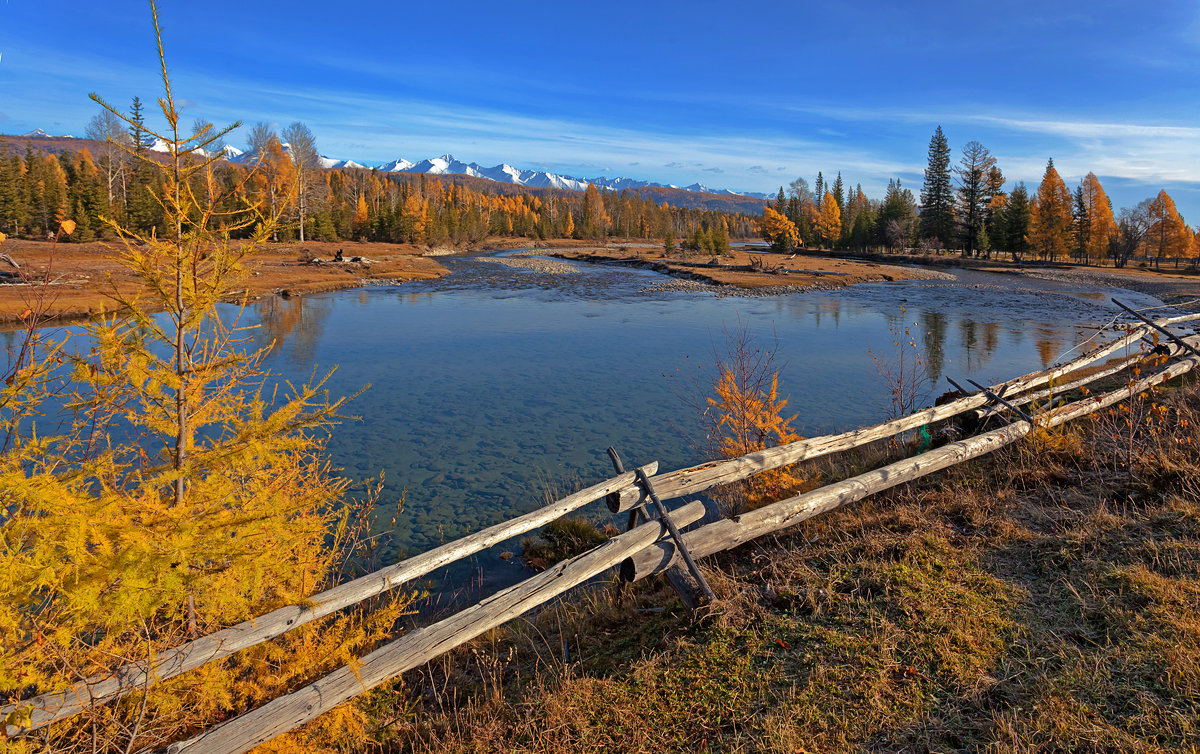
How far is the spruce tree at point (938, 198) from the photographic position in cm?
7625

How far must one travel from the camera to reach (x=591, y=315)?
32.0 meters

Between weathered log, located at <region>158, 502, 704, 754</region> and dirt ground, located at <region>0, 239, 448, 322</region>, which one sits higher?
dirt ground, located at <region>0, 239, 448, 322</region>

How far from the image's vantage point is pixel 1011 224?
64875 millimetres

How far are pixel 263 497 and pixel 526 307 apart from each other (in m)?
31.6

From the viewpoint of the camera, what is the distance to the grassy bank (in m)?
3.77

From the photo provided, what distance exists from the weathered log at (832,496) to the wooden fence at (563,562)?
0.04 feet

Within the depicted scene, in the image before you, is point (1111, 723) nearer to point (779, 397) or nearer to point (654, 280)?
point (779, 397)

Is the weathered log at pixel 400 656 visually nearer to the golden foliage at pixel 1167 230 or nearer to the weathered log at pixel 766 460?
the weathered log at pixel 766 460

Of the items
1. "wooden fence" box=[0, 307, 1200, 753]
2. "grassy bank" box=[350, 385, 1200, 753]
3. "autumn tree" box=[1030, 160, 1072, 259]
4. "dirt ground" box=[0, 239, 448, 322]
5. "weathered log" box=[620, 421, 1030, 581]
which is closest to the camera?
"wooden fence" box=[0, 307, 1200, 753]

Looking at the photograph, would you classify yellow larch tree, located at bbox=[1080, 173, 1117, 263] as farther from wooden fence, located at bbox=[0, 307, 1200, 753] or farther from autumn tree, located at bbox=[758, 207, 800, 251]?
wooden fence, located at bbox=[0, 307, 1200, 753]

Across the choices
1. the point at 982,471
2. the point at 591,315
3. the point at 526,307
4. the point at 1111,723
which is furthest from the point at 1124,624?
the point at 526,307

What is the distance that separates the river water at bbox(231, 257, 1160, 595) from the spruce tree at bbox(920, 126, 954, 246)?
38.4 metres

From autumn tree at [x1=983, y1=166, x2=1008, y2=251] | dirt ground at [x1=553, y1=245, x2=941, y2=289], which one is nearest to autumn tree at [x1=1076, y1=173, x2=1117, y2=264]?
autumn tree at [x1=983, y1=166, x2=1008, y2=251]

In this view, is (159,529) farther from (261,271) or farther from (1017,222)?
(1017,222)
